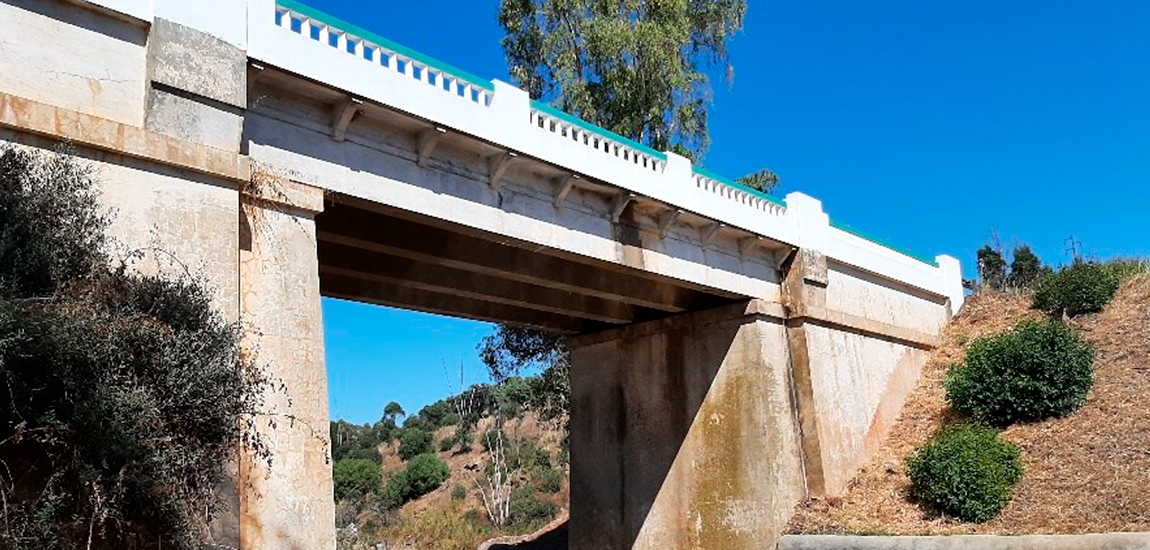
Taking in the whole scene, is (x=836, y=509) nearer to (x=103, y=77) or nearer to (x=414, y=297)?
(x=414, y=297)

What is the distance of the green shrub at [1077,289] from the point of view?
23.3 m

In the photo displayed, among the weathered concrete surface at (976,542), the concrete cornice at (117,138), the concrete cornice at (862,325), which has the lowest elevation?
the weathered concrete surface at (976,542)

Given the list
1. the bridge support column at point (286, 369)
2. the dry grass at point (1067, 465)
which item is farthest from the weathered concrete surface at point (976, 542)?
the bridge support column at point (286, 369)

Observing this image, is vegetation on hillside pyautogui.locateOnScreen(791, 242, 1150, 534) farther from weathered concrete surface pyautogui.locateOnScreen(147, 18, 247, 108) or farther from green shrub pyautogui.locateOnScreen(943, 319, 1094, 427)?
weathered concrete surface pyautogui.locateOnScreen(147, 18, 247, 108)

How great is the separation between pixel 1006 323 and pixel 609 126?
12.0 meters

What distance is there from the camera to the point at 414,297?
1864 centimetres

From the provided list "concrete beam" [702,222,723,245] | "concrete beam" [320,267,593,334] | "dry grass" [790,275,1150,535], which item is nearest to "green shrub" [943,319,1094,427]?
"dry grass" [790,275,1150,535]

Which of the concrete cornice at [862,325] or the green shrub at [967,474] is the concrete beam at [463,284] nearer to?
the concrete cornice at [862,325]

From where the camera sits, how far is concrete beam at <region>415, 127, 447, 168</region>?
12781mm

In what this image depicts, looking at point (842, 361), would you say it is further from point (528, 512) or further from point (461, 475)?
point (461, 475)

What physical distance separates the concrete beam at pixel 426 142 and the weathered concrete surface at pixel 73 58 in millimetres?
4099

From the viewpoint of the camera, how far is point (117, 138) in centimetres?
891

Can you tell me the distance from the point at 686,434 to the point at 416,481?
3277 cm

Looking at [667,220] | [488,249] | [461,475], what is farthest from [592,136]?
[461,475]
